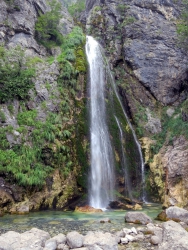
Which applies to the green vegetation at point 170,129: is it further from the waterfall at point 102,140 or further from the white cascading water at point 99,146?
the white cascading water at point 99,146

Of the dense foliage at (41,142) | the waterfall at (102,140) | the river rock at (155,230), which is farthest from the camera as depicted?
the waterfall at (102,140)

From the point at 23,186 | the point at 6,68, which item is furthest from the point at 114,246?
the point at 6,68

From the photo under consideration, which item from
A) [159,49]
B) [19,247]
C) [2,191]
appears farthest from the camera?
[159,49]

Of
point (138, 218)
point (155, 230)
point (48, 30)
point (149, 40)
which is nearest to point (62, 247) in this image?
point (155, 230)

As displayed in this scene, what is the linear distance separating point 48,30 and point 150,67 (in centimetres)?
981

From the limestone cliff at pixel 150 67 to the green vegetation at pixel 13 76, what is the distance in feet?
29.6

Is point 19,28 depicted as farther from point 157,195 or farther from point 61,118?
point 157,195

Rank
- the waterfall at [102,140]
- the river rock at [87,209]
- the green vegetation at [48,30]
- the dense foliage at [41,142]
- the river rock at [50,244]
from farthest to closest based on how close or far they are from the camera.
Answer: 1. the green vegetation at [48,30]
2. the waterfall at [102,140]
3. the dense foliage at [41,142]
4. the river rock at [87,209]
5. the river rock at [50,244]

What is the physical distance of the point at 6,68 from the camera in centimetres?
1589

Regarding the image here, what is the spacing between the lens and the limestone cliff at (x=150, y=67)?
18.3m

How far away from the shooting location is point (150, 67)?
23.7 meters

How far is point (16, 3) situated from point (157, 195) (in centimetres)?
1955

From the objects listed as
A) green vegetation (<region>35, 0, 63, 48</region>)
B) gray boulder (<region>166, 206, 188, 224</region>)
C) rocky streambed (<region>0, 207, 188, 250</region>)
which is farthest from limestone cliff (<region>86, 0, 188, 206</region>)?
rocky streambed (<region>0, 207, 188, 250</region>)

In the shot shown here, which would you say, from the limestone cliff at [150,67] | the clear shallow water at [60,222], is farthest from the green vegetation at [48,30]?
the clear shallow water at [60,222]
